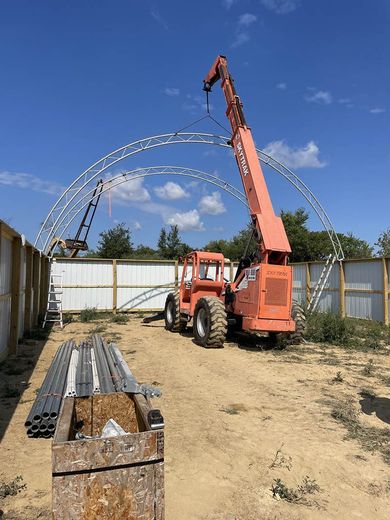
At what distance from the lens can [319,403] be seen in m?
6.61

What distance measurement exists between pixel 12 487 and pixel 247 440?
2568 mm

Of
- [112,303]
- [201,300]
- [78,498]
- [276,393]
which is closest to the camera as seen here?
[78,498]

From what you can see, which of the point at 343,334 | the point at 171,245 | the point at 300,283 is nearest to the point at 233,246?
the point at 171,245

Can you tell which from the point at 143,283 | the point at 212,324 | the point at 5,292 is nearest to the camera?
the point at 5,292

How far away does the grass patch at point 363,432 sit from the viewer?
16.1 feet

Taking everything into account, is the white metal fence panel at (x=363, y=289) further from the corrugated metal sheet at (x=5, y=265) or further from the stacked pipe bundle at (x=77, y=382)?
the corrugated metal sheet at (x=5, y=265)

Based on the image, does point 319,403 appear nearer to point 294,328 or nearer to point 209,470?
point 209,470

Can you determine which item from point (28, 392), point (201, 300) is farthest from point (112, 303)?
point (28, 392)

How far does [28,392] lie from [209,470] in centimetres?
377

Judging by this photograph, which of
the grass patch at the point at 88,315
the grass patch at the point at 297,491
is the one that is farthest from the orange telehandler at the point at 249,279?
the grass patch at the point at 297,491

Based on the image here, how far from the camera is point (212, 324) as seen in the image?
36.5 ft

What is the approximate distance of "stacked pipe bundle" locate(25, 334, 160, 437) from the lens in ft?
12.0

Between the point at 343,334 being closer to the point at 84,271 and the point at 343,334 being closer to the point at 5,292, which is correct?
the point at 5,292

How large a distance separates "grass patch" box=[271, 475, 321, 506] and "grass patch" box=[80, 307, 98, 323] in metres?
14.3
